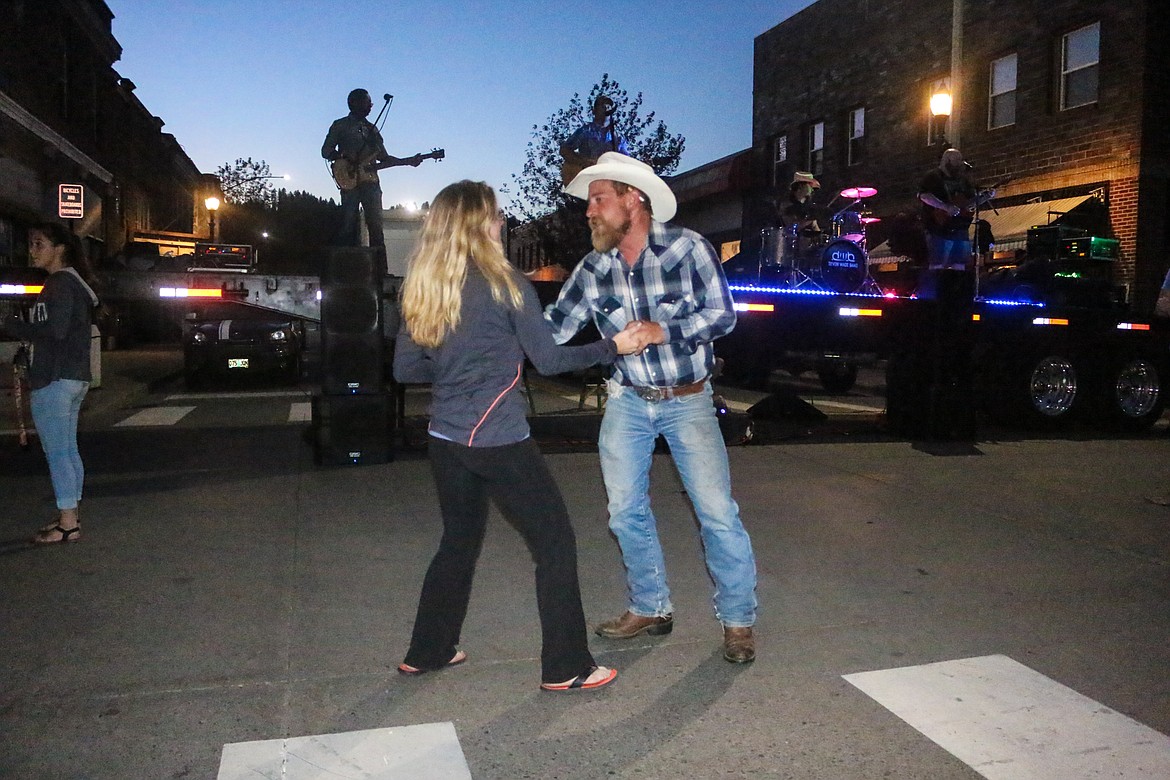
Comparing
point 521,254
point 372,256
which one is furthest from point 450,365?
point 521,254

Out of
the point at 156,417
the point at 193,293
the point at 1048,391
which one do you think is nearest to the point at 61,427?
the point at 193,293

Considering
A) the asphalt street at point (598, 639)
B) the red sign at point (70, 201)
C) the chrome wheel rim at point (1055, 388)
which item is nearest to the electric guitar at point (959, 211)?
the chrome wheel rim at point (1055, 388)

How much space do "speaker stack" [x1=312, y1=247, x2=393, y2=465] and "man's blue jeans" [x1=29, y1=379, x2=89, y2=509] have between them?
9.49 feet

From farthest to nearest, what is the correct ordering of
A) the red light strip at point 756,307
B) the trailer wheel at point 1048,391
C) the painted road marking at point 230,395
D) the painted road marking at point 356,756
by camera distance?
the painted road marking at point 230,395 < the trailer wheel at point 1048,391 < the red light strip at point 756,307 < the painted road marking at point 356,756

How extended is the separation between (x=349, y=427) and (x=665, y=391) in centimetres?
519

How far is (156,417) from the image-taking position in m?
12.6

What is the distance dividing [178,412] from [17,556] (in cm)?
780

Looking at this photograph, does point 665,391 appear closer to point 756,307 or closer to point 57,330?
point 57,330

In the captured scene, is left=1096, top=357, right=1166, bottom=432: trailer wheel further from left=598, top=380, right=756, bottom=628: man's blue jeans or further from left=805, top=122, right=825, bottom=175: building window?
left=805, top=122, right=825, bottom=175: building window

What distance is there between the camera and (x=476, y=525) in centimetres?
376

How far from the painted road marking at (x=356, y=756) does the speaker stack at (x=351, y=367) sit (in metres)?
5.44

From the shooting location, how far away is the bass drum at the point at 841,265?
471 inches

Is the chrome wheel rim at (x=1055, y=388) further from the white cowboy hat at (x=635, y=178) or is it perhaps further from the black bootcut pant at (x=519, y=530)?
the black bootcut pant at (x=519, y=530)

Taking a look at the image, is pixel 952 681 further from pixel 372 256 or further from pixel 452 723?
pixel 372 256
